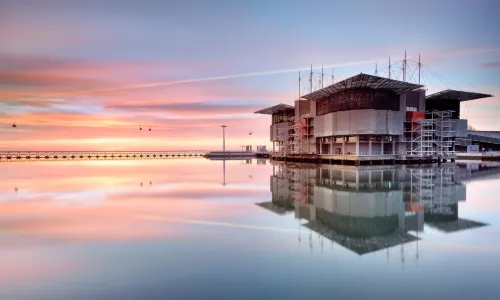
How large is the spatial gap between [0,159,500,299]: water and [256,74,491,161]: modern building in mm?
37322

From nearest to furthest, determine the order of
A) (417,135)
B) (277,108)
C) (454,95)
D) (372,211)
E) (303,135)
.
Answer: (372,211) < (417,135) < (454,95) < (303,135) < (277,108)

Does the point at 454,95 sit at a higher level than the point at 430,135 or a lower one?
higher

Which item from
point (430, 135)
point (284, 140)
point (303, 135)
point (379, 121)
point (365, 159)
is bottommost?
point (365, 159)

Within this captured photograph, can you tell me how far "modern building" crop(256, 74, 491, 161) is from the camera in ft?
180

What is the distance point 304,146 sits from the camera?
244 feet

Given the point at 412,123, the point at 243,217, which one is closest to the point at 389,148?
the point at 412,123

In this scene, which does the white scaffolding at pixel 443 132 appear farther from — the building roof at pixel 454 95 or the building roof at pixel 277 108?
the building roof at pixel 277 108

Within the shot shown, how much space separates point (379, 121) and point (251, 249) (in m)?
50.3

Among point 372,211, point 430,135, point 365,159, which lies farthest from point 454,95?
point 372,211

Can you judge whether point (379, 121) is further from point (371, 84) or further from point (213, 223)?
point (213, 223)

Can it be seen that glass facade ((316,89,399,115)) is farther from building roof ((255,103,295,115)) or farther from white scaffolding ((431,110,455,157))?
building roof ((255,103,295,115))

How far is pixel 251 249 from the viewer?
9.80 metres

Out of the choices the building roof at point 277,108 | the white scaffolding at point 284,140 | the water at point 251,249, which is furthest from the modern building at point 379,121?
the water at point 251,249

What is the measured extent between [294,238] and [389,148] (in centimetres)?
5562
